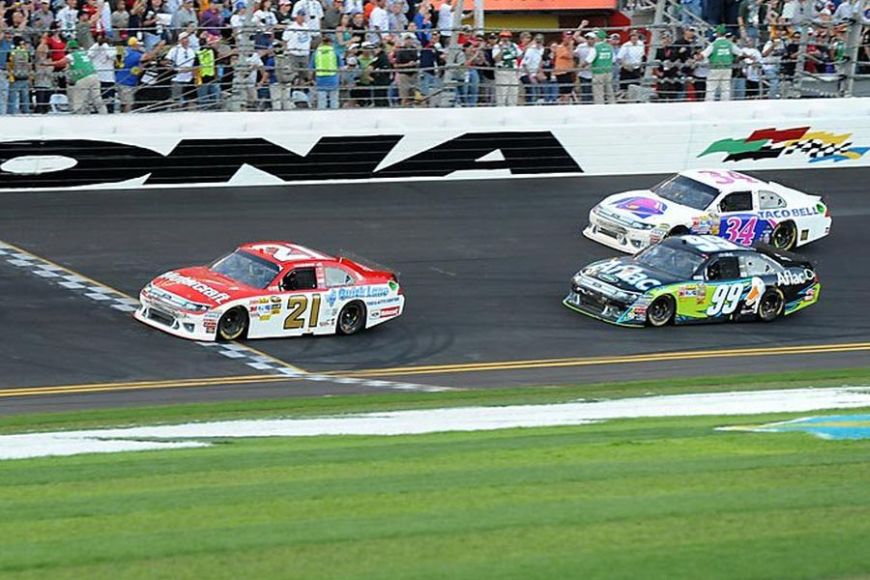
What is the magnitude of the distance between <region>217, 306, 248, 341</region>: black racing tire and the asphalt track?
0.86ft

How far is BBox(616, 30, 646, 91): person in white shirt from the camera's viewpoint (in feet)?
103

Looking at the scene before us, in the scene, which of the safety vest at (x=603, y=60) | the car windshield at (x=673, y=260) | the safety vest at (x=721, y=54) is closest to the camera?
the car windshield at (x=673, y=260)

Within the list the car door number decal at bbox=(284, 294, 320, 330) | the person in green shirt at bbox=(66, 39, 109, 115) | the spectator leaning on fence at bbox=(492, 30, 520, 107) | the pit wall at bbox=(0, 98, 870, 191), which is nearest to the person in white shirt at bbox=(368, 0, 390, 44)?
the pit wall at bbox=(0, 98, 870, 191)

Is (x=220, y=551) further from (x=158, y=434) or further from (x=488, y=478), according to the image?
(x=158, y=434)

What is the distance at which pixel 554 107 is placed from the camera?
3073 cm

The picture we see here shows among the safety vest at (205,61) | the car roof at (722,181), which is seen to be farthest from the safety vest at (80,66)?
the car roof at (722,181)

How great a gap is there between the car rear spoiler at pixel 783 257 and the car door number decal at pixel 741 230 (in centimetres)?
218

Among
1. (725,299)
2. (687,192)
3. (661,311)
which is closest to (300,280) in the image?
(661,311)

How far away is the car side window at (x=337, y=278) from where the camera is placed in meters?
21.8

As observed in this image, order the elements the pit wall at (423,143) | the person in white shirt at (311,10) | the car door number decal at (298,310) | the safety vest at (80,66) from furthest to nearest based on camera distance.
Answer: the person in white shirt at (311,10)
the pit wall at (423,143)
the safety vest at (80,66)
the car door number decal at (298,310)

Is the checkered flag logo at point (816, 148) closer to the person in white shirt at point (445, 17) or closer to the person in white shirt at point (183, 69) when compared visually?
the person in white shirt at point (445, 17)

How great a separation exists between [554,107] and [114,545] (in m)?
22.6

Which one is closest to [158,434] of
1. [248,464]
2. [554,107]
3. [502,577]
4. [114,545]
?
[248,464]

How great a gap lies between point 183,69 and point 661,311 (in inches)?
390
